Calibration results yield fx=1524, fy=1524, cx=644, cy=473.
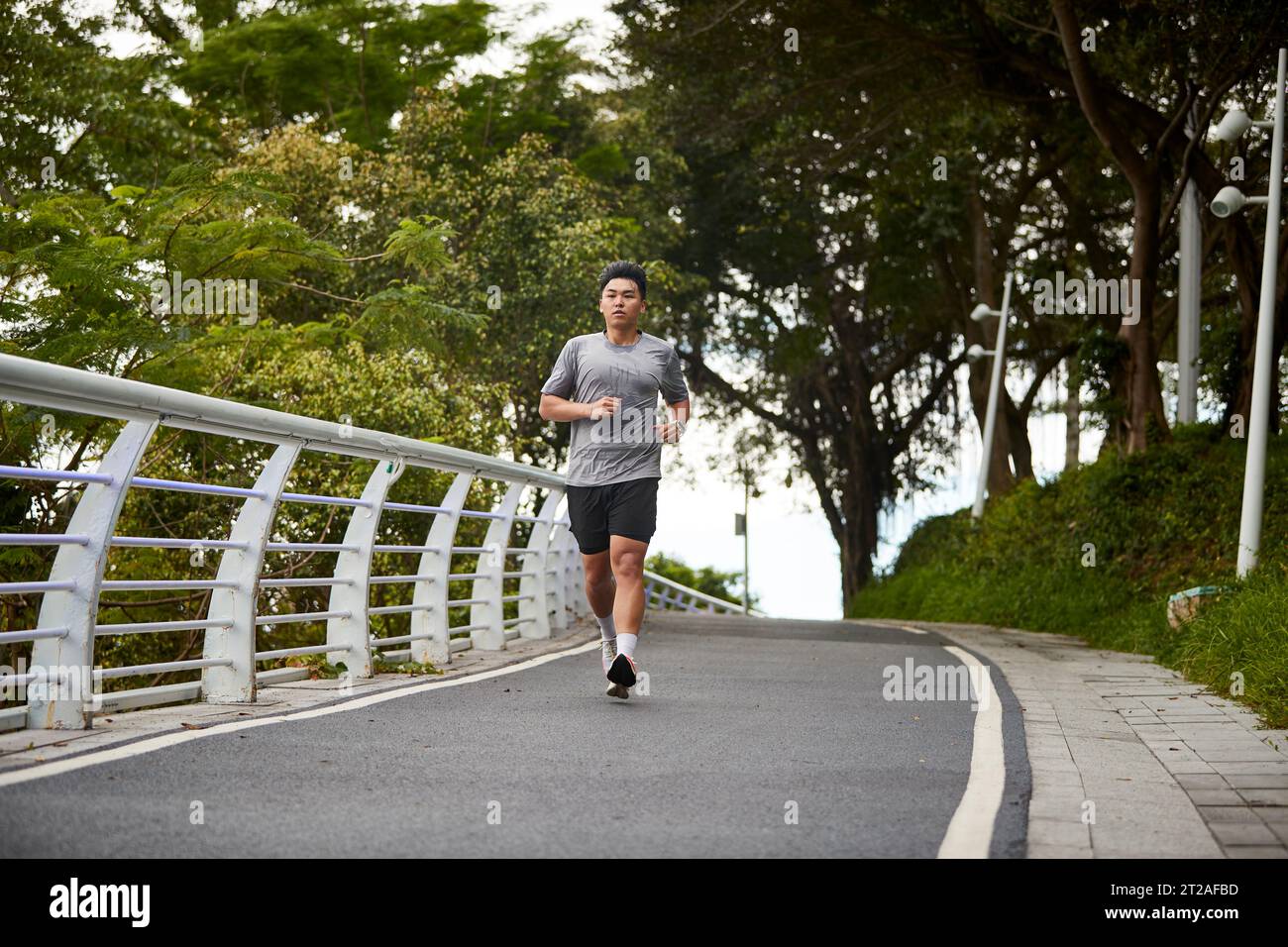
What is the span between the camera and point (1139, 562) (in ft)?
61.3

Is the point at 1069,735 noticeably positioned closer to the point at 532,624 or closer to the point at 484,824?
the point at 484,824

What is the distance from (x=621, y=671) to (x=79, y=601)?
2.96 m

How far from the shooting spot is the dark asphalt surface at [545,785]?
4227 millimetres

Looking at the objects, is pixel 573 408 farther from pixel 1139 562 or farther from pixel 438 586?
pixel 1139 562

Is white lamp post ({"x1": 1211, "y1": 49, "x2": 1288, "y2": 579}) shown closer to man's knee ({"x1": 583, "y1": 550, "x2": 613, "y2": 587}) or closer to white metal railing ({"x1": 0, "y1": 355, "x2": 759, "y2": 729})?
white metal railing ({"x1": 0, "y1": 355, "x2": 759, "y2": 729})

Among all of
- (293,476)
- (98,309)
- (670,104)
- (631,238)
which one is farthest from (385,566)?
(631,238)

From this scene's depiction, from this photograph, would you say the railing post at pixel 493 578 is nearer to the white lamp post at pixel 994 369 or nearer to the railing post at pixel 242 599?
the railing post at pixel 242 599

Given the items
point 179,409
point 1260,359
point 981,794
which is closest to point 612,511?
point 179,409

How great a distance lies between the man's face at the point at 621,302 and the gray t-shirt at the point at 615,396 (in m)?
0.14

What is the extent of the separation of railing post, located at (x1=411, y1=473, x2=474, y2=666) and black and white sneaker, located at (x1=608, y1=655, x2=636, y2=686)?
2352 mm

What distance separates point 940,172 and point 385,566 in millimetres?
12959

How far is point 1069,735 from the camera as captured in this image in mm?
7219

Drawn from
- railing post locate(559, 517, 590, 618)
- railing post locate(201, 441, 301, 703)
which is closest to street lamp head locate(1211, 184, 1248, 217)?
railing post locate(559, 517, 590, 618)

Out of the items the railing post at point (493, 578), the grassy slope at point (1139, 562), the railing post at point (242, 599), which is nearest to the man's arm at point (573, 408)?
the railing post at point (242, 599)
